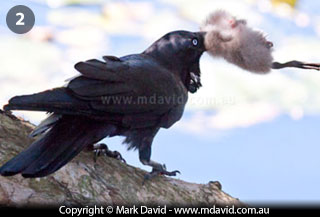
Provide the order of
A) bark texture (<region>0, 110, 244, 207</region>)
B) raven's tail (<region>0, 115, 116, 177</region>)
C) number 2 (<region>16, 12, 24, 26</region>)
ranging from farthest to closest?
number 2 (<region>16, 12, 24, 26</region>)
bark texture (<region>0, 110, 244, 207</region>)
raven's tail (<region>0, 115, 116, 177</region>)

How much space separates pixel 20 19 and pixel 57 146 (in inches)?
43.3

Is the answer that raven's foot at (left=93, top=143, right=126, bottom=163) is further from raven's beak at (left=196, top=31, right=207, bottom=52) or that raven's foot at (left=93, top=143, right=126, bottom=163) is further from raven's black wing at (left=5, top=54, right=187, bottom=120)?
raven's beak at (left=196, top=31, right=207, bottom=52)

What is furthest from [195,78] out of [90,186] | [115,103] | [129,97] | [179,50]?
[90,186]

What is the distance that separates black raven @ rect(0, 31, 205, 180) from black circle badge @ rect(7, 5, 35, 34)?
0.73 metres

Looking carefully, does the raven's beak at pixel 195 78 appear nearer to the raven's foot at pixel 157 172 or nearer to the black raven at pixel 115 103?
the black raven at pixel 115 103

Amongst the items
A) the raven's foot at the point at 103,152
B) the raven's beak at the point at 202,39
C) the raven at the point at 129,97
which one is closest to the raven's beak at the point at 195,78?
the raven at the point at 129,97

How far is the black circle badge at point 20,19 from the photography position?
3559 mm

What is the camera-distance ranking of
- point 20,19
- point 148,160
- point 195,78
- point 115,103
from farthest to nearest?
point 195,78 < point 20,19 < point 148,160 < point 115,103

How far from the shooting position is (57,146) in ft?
9.53

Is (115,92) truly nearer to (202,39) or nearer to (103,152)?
(103,152)

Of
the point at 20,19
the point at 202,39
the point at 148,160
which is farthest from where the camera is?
the point at 20,19

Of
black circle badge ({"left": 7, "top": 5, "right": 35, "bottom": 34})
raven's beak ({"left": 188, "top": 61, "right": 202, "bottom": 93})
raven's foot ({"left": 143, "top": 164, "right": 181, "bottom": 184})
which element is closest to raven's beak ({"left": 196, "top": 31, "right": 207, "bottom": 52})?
raven's beak ({"left": 188, "top": 61, "right": 202, "bottom": 93})

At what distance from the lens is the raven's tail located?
9.12 ft

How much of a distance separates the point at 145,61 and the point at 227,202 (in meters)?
1.07
